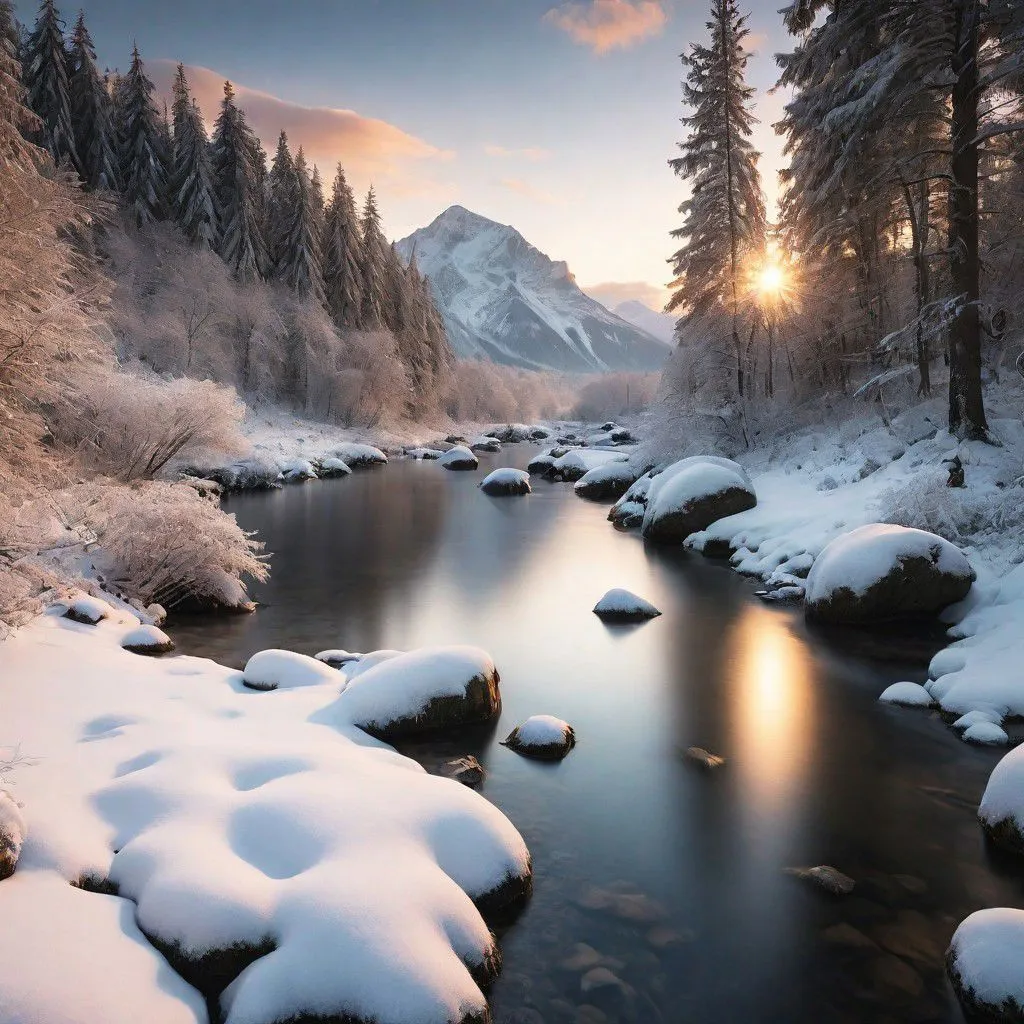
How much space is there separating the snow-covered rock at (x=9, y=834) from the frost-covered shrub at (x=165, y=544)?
7363 millimetres

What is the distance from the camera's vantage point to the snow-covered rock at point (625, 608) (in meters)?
12.7

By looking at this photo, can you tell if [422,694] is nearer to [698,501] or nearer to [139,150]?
[698,501]

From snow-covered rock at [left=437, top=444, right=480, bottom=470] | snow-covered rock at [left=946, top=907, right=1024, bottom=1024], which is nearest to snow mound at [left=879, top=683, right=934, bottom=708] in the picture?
snow-covered rock at [left=946, top=907, right=1024, bottom=1024]

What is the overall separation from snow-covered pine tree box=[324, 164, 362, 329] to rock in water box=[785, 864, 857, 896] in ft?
176

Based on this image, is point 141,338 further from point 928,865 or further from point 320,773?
point 928,865

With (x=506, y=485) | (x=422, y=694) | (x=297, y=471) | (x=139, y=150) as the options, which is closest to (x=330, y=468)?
(x=297, y=471)

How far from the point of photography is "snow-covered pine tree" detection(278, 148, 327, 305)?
51.2m

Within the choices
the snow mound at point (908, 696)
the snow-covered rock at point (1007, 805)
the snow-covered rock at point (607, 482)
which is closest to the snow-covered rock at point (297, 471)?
the snow-covered rock at point (607, 482)

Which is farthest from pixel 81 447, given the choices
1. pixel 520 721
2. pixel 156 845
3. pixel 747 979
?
pixel 747 979

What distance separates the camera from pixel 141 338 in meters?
37.6

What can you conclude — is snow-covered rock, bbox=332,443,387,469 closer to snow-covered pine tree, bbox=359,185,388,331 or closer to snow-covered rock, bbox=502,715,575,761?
snow-covered pine tree, bbox=359,185,388,331

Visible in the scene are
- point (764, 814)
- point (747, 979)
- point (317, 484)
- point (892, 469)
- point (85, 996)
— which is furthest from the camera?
point (317, 484)

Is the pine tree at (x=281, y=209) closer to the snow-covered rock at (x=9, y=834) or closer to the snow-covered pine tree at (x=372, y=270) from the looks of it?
the snow-covered pine tree at (x=372, y=270)

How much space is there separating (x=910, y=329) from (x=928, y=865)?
10810 millimetres
